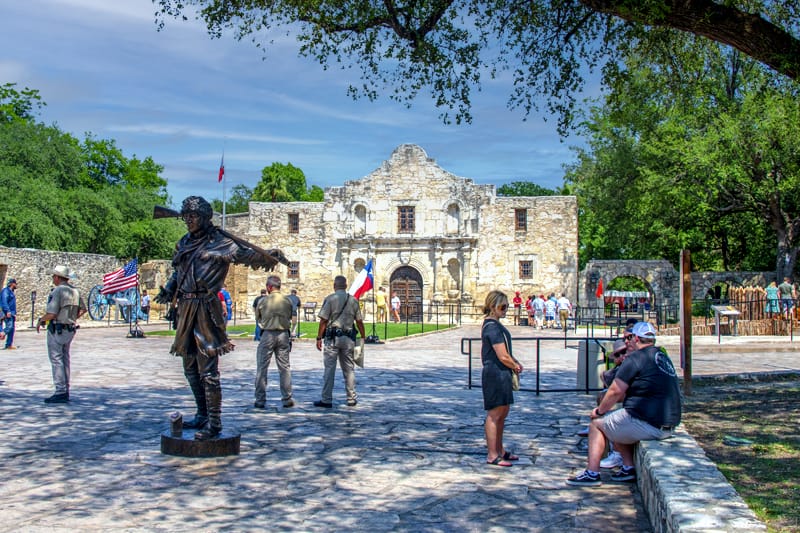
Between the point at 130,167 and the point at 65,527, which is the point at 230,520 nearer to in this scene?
the point at 65,527

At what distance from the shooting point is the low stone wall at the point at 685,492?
12.3 feet

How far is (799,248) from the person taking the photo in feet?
99.7

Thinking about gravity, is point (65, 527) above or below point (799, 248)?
below

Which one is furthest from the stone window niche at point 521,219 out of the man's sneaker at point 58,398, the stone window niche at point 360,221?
the man's sneaker at point 58,398

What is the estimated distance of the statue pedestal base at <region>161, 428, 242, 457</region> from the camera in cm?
659

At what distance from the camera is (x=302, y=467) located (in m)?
6.38

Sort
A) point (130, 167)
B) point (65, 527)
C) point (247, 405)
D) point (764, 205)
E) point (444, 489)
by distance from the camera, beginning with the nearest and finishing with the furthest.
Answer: point (65, 527) < point (444, 489) < point (247, 405) < point (764, 205) < point (130, 167)

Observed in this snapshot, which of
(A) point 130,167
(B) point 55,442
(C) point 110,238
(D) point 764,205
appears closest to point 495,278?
(D) point 764,205

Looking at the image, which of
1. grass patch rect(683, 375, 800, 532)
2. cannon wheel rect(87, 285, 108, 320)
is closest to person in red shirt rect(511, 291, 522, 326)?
cannon wheel rect(87, 285, 108, 320)

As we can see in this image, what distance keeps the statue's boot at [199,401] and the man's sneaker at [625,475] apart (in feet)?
11.5

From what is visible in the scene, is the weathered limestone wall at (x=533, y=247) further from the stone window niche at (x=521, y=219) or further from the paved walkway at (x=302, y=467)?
the paved walkway at (x=302, y=467)

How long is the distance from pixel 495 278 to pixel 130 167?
2855cm

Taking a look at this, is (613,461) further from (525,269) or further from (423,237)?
(423,237)

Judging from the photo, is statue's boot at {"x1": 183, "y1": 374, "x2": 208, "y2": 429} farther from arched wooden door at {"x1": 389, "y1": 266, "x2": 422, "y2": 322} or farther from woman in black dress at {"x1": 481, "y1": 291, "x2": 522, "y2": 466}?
arched wooden door at {"x1": 389, "y1": 266, "x2": 422, "y2": 322}
